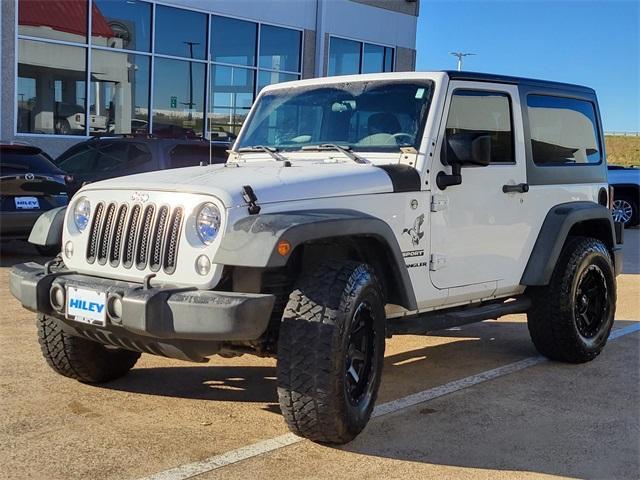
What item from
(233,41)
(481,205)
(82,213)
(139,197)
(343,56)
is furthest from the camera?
(343,56)

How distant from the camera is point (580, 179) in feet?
20.5

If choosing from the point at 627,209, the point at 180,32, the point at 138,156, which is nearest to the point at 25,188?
the point at 138,156

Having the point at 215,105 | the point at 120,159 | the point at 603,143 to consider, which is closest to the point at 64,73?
the point at 215,105

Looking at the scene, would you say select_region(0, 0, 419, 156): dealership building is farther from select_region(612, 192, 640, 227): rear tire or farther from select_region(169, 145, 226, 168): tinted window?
select_region(612, 192, 640, 227): rear tire

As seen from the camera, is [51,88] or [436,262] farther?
[51,88]

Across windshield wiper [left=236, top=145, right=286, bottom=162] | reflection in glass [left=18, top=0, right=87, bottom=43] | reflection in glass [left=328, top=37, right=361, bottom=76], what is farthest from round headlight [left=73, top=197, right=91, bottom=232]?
reflection in glass [left=328, top=37, right=361, bottom=76]

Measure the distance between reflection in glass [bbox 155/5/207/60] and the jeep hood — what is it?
1237 centimetres

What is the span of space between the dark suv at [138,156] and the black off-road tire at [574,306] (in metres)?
4.61

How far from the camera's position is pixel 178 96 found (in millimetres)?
16906

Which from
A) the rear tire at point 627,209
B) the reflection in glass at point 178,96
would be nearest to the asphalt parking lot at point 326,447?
the reflection in glass at point 178,96

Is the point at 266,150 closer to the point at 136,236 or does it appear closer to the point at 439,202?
the point at 439,202

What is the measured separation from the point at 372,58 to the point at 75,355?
705 inches

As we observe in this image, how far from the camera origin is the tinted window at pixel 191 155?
9.60 m

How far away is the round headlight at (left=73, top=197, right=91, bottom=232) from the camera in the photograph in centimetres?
446
